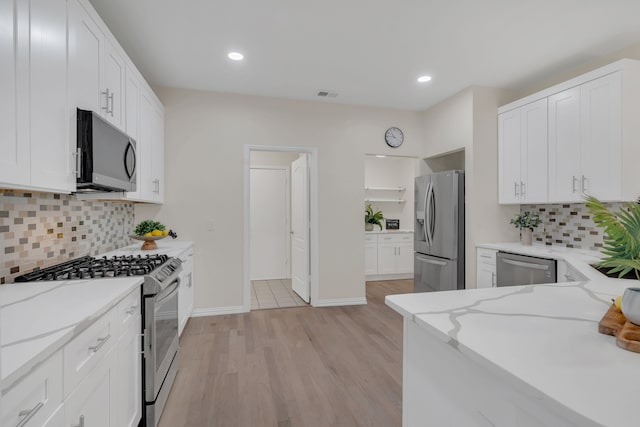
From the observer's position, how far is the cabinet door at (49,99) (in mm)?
1388

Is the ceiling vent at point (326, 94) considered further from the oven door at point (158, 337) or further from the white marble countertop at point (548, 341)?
the white marble countertop at point (548, 341)

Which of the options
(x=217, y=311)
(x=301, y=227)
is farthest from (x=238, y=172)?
(x=217, y=311)

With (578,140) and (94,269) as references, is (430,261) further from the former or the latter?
(94,269)

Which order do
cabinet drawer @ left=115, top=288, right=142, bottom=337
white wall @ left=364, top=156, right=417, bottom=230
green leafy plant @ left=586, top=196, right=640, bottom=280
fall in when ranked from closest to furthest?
1. green leafy plant @ left=586, top=196, right=640, bottom=280
2. cabinet drawer @ left=115, top=288, right=142, bottom=337
3. white wall @ left=364, top=156, right=417, bottom=230

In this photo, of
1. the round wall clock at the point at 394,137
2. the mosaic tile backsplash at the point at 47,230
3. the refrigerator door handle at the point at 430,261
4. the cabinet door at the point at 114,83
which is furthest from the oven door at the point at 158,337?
the round wall clock at the point at 394,137

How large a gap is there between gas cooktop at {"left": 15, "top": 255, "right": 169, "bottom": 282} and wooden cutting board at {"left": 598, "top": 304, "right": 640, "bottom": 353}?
6.73 ft

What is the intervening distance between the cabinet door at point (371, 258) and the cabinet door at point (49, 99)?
4.63 meters

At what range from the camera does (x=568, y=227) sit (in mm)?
3453

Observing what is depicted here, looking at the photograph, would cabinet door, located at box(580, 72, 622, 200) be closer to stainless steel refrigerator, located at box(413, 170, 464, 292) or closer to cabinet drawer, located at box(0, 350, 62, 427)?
stainless steel refrigerator, located at box(413, 170, 464, 292)

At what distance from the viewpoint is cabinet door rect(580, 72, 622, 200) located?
8.75ft

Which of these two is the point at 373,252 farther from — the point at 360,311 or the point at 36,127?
the point at 36,127

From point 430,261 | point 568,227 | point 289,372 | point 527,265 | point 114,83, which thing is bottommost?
point 289,372

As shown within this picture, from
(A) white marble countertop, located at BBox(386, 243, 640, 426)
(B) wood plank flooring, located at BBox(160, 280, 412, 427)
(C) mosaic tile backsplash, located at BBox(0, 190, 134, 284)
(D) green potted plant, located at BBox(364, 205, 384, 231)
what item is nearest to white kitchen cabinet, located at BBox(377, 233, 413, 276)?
(D) green potted plant, located at BBox(364, 205, 384, 231)

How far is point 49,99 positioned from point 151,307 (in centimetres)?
114
